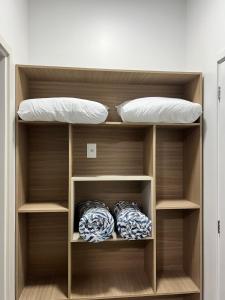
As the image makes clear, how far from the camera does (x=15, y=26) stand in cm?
175

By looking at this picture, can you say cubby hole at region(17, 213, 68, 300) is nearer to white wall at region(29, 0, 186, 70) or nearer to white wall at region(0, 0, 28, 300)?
white wall at region(0, 0, 28, 300)

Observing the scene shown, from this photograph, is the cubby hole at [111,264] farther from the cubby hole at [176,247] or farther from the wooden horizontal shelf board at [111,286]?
the cubby hole at [176,247]

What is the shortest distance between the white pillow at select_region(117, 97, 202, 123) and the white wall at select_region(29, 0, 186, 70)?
59 cm

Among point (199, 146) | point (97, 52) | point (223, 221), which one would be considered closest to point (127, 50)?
point (97, 52)

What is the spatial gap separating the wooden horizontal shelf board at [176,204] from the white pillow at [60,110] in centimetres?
79

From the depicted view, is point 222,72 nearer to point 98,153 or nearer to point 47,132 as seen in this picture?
point 98,153

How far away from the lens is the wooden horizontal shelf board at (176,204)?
1.89m

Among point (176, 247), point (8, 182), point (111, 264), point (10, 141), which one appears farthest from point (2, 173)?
point (176, 247)

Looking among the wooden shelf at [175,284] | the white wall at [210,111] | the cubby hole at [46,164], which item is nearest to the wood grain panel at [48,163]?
the cubby hole at [46,164]

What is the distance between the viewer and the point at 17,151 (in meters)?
1.77

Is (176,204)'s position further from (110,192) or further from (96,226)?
(96,226)

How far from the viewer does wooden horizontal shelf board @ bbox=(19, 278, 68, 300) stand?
1.82 m

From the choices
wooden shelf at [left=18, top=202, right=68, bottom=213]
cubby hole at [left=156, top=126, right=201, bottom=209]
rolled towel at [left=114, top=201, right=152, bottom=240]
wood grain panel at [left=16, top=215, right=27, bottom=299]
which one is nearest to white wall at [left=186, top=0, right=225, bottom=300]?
cubby hole at [left=156, top=126, right=201, bottom=209]

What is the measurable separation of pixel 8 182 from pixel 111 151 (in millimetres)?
846
